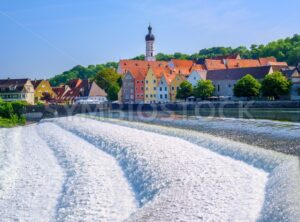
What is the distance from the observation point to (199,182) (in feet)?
50.9

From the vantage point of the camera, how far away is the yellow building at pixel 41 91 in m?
107

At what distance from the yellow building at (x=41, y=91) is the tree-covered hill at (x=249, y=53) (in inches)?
2010

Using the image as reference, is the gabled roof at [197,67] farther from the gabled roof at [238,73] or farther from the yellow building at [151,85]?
the yellow building at [151,85]

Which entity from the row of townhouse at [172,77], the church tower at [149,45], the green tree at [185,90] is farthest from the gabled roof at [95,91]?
the church tower at [149,45]

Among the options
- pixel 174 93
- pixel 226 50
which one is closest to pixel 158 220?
pixel 174 93

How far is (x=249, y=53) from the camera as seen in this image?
149500mm

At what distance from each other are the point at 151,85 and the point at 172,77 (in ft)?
15.6

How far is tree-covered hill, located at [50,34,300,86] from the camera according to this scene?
412 feet

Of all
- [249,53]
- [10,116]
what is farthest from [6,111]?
Result: [249,53]

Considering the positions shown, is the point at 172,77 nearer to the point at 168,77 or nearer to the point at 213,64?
the point at 168,77

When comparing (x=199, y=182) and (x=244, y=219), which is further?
(x=199, y=182)

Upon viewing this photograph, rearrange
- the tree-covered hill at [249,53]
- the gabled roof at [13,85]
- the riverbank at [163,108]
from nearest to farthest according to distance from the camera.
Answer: the riverbank at [163,108]
the gabled roof at [13,85]
the tree-covered hill at [249,53]

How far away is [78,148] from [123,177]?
8.75 m

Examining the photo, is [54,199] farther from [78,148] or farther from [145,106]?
[145,106]
